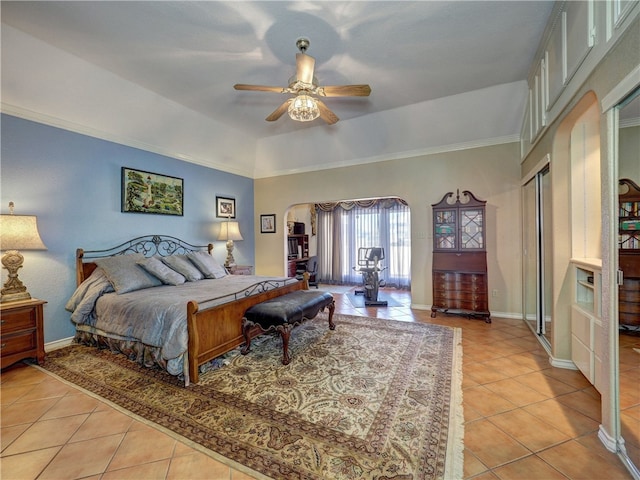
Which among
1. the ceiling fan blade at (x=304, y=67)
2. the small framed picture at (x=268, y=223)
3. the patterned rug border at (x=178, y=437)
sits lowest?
the patterned rug border at (x=178, y=437)

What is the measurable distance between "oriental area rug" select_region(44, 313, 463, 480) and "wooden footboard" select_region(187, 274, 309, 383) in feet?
0.54

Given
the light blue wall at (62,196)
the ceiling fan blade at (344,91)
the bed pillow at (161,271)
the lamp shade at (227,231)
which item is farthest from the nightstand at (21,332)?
the ceiling fan blade at (344,91)

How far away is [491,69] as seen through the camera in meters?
3.32

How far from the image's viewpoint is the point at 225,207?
561 cm

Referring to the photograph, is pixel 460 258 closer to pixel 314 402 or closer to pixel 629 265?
pixel 629 265

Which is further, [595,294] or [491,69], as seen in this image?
[491,69]

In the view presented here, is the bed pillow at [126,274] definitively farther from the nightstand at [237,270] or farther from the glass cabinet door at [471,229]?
the glass cabinet door at [471,229]

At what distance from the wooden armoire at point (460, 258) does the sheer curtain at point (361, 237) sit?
8.15ft

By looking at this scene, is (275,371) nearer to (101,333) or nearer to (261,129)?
(101,333)

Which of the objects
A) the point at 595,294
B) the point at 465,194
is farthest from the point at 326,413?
the point at 465,194

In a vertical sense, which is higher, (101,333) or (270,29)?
(270,29)

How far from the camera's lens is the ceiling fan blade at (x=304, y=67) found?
228 cm

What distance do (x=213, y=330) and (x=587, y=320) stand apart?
10.5 feet

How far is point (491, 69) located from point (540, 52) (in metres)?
0.49
